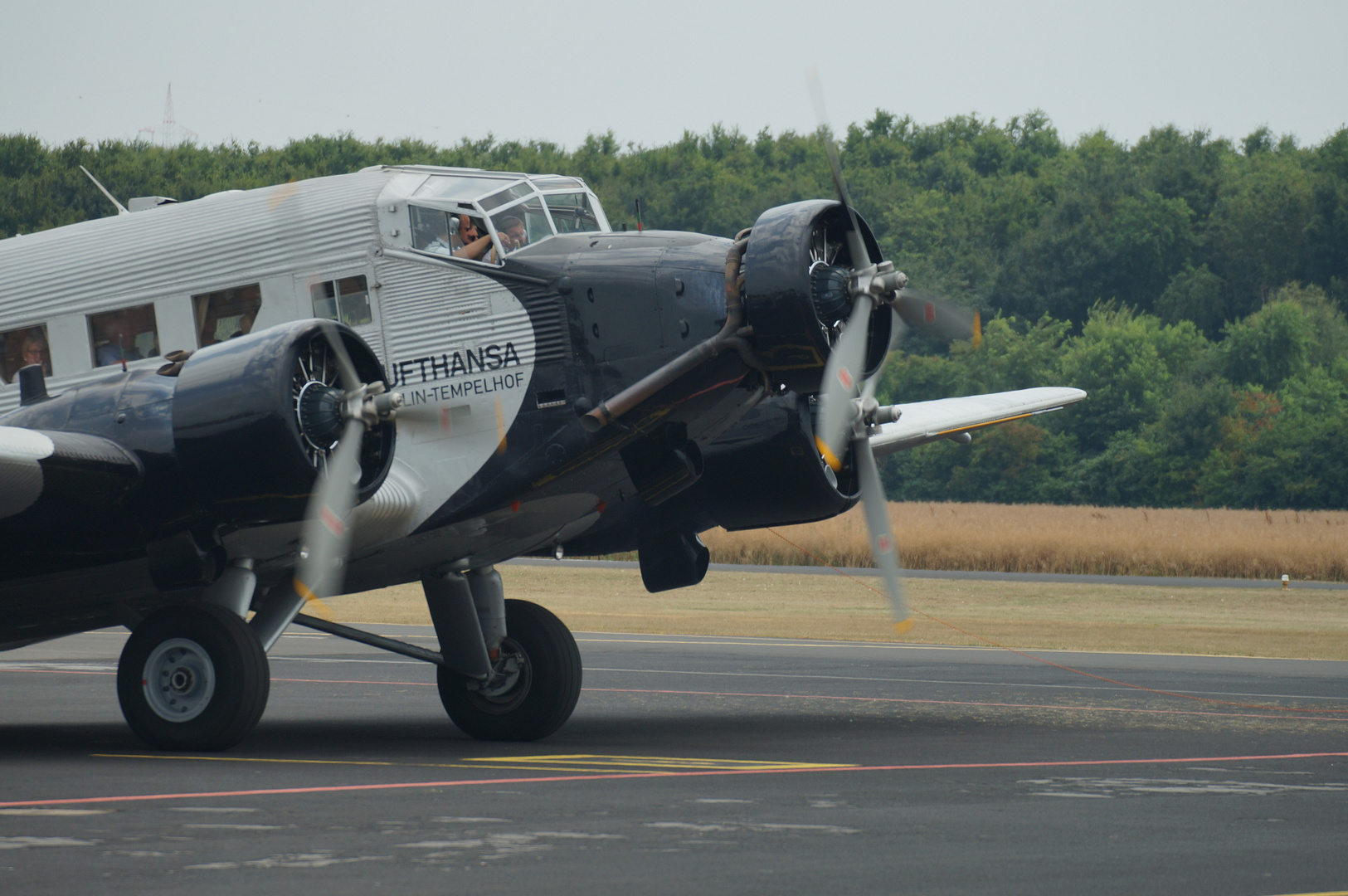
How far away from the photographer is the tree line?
291 feet

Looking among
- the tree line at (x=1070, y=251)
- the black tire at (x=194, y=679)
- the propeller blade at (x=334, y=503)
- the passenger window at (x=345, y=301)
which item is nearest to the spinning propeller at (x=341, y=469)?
the propeller blade at (x=334, y=503)

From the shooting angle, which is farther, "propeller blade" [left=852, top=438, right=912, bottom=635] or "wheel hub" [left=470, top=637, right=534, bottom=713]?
"wheel hub" [left=470, top=637, right=534, bottom=713]

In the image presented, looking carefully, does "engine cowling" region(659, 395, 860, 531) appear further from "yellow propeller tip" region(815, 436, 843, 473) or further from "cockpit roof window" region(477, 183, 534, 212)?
"cockpit roof window" region(477, 183, 534, 212)

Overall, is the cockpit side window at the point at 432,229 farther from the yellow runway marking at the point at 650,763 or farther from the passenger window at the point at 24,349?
the yellow runway marking at the point at 650,763

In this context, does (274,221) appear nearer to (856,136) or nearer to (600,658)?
(600,658)

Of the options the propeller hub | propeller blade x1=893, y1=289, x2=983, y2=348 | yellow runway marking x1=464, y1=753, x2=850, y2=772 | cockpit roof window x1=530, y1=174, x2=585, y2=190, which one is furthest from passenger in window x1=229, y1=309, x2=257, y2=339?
propeller blade x1=893, y1=289, x2=983, y2=348

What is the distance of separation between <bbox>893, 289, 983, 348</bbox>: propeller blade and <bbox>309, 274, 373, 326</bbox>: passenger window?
16.8ft

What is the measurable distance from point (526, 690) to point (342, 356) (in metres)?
4.46

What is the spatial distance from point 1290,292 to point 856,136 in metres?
42.3

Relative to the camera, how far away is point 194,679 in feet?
47.9

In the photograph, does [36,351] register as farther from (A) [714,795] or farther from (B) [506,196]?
(A) [714,795]

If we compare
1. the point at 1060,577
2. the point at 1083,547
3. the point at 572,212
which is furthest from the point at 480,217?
the point at 1083,547

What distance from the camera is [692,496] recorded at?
56.9 feet

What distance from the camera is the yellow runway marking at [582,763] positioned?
1423 cm
